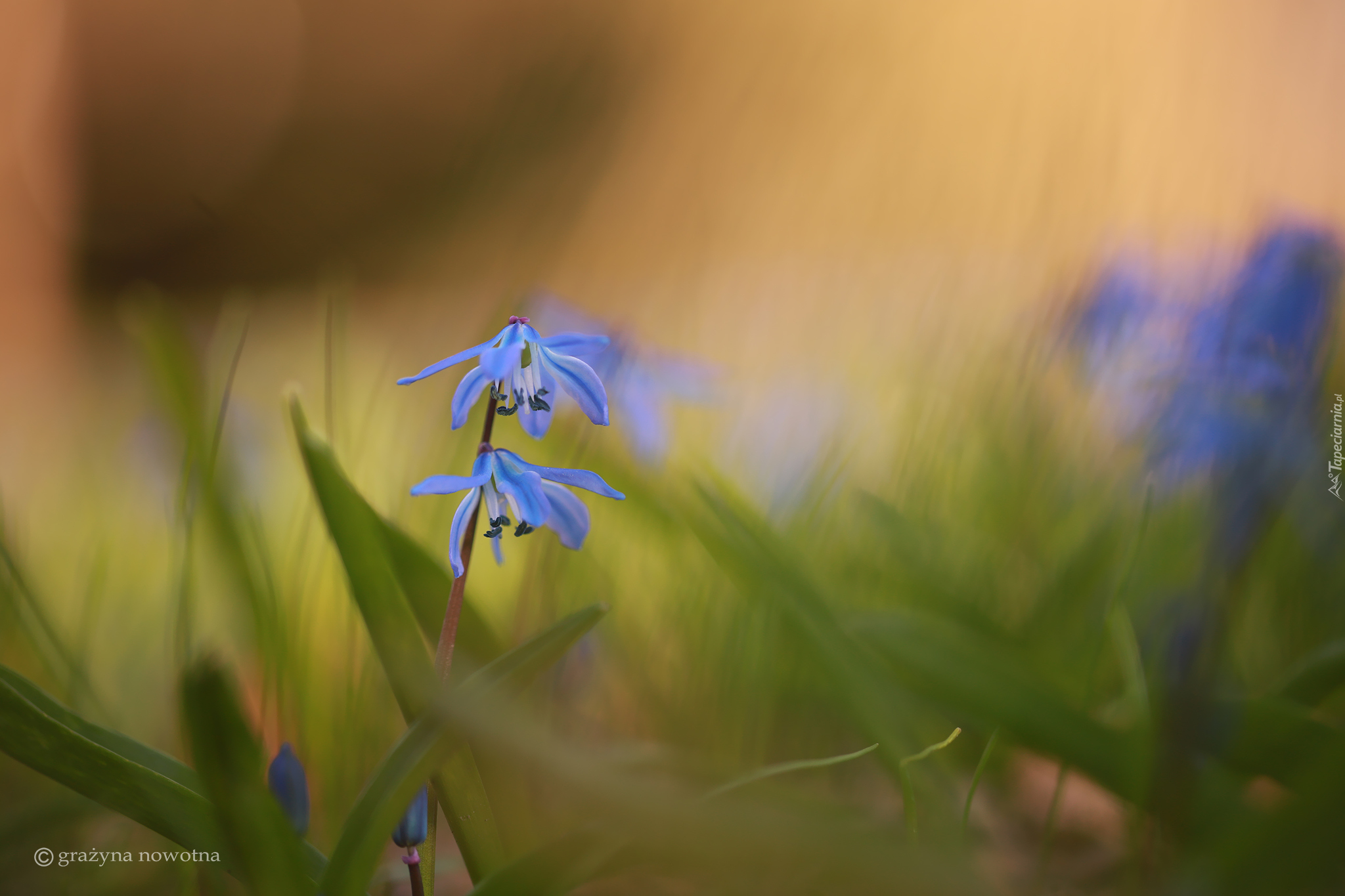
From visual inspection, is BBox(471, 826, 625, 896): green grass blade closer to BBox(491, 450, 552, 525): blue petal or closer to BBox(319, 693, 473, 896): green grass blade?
BBox(319, 693, 473, 896): green grass blade

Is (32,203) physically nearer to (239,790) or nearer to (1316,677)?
(239,790)

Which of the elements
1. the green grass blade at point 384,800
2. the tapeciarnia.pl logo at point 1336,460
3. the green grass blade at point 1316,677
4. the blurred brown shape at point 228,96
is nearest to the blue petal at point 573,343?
the green grass blade at point 384,800

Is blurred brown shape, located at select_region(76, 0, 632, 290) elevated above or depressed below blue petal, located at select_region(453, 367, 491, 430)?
above

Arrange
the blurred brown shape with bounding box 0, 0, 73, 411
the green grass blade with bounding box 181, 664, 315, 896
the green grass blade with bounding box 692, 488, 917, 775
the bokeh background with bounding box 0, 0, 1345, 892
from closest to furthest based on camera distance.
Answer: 1. the green grass blade with bounding box 181, 664, 315, 896
2. the green grass blade with bounding box 692, 488, 917, 775
3. the bokeh background with bounding box 0, 0, 1345, 892
4. the blurred brown shape with bounding box 0, 0, 73, 411

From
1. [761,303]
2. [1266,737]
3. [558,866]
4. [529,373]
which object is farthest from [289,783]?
[761,303]

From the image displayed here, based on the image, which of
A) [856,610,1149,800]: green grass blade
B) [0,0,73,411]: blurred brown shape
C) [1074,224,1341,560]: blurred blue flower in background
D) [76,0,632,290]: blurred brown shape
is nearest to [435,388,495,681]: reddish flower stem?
[856,610,1149,800]: green grass blade

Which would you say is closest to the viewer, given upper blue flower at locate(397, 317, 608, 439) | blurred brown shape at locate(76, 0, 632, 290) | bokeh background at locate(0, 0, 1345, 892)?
upper blue flower at locate(397, 317, 608, 439)

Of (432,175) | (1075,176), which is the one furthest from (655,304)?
(1075,176)
